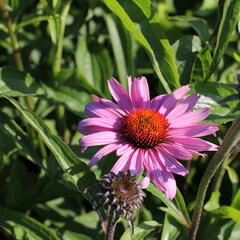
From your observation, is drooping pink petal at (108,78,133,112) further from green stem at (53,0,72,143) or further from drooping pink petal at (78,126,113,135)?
green stem at (53,0,72,143)

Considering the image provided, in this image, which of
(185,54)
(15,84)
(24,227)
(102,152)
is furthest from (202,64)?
(24,227)

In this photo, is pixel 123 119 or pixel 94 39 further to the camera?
pixel 94 39

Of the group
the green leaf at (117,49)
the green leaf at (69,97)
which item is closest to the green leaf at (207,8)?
the green leaf at (117,49)

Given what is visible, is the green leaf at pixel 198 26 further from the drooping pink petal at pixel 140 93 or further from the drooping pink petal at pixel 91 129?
the drooping pink petal at pixel 91 129

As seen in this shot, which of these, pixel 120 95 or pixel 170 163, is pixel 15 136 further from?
pixel 170 163

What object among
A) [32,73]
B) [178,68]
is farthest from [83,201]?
[178,68]

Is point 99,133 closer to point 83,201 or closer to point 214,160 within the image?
point 214,160
